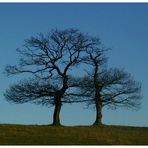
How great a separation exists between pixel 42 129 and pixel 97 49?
1478 cm

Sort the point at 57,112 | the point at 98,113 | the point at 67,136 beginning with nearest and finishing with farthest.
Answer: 1. the point at 67,136
2. the point at 57,112
3. the point at 98,113

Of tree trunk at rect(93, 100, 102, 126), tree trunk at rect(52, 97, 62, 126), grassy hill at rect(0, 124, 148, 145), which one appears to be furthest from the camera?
tree trunk at rect(93, 100, 102, 126)

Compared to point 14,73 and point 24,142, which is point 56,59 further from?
point 24,142

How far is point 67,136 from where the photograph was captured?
152 feet

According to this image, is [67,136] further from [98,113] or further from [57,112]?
[98,113]

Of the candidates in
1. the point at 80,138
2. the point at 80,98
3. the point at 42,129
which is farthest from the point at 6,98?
the point at 80,138

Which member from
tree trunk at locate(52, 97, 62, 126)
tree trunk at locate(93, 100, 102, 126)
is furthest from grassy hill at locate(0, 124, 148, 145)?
tree trunk at locate(93, 100, 102, 126)

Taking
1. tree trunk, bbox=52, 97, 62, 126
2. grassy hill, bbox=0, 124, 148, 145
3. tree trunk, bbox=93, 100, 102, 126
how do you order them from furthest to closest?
tree trunk, bbox=93, 100, 102, 126 < tree trunk, bbox=52, 97, 62, 126 < grassy hill, bbox=0, 124, 148, 145

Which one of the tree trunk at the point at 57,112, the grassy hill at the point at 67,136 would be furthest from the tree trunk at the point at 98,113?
the grassy hill at the point at 67,136

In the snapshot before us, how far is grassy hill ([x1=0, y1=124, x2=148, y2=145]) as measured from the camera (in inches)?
1719

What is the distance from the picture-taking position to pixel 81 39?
6150cm

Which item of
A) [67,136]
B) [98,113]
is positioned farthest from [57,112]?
[67,136]

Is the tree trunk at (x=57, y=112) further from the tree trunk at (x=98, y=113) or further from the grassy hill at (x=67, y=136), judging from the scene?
the grassy hill at (x=67, y=136)

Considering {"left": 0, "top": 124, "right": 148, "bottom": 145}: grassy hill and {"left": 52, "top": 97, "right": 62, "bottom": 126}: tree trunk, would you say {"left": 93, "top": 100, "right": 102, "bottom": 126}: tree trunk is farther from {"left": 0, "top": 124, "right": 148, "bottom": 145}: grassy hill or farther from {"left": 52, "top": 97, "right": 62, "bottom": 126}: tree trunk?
{"left": 0, "top": 124, "right": 148, "bottom": 145}: grassy hill
